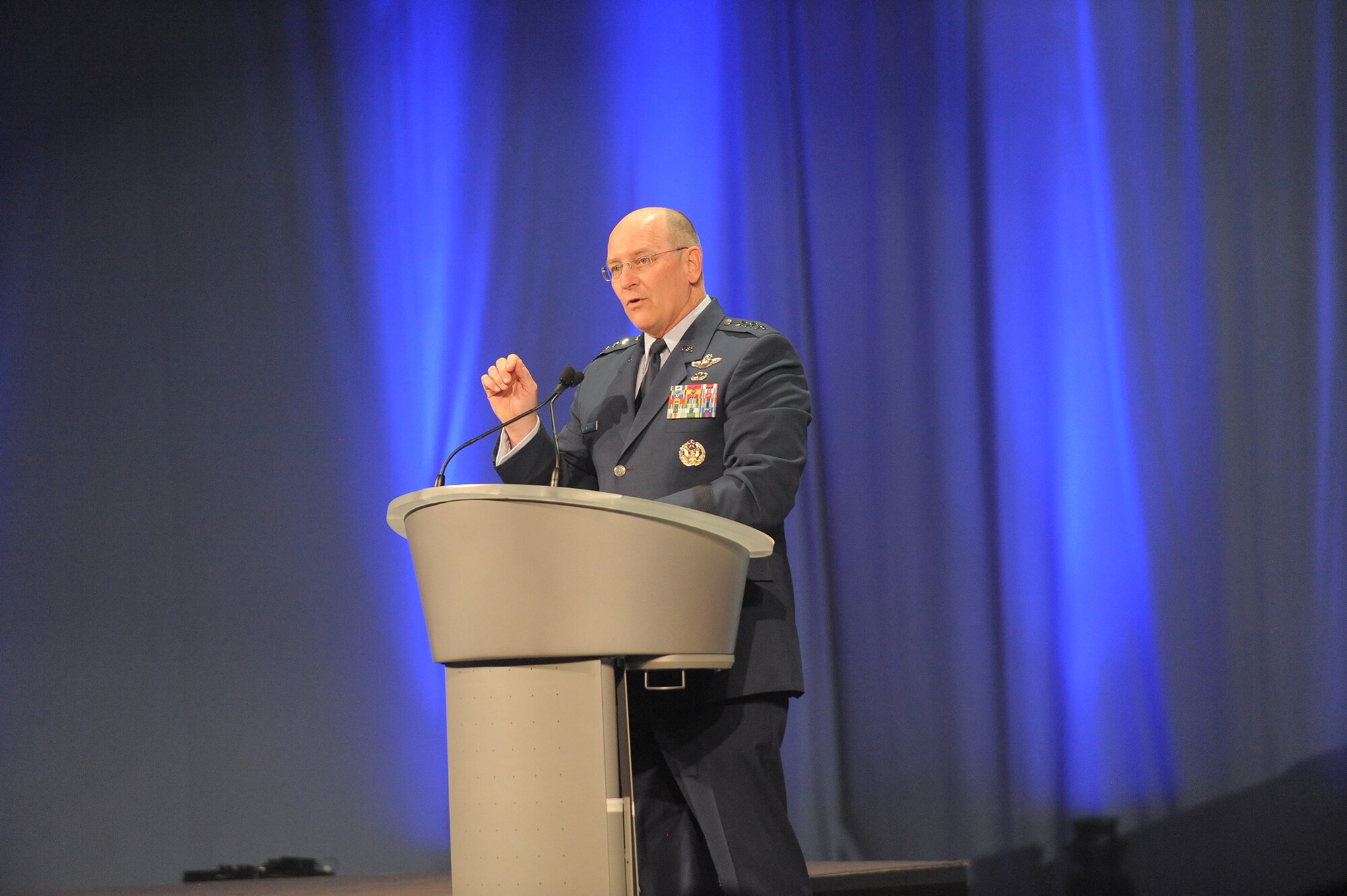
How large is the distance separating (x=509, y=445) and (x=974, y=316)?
184 cm

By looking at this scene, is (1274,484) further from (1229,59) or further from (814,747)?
(814,747)

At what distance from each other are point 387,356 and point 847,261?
1.41 metres

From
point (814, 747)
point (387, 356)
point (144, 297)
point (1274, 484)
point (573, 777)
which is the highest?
point (144, 297)

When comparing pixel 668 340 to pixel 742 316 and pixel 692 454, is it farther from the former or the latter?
pixel 742 316

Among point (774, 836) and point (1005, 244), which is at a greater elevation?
point (1005, 244)

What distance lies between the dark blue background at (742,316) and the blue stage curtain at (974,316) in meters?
0.01

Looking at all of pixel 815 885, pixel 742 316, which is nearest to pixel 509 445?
pixel 815 885

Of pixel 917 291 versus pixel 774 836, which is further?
pixel 917 291

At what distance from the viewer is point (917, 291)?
3357mm

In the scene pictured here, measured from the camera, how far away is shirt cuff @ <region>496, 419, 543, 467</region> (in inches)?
74.7

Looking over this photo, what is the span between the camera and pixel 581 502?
4.33 ft

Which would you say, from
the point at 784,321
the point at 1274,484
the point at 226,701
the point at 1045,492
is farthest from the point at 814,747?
the point at 226,701

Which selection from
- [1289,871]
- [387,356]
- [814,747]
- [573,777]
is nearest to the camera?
[573,777]

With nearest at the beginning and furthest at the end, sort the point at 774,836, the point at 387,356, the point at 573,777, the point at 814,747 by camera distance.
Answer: the point at 573,777, the point at 774,836, the point at 814,747, the point at 387,356
